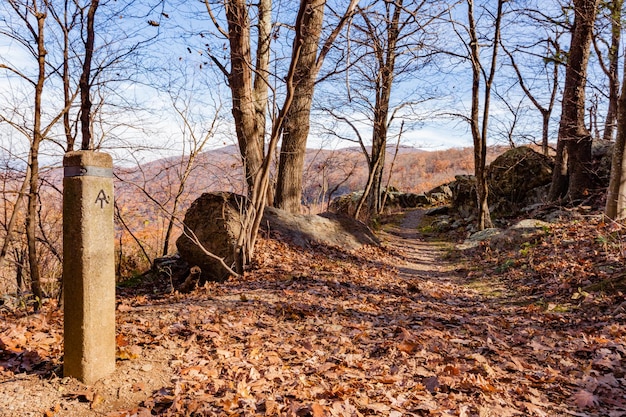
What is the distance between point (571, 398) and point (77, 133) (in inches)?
324

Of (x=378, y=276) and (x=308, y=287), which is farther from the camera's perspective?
(x=378, y=276)

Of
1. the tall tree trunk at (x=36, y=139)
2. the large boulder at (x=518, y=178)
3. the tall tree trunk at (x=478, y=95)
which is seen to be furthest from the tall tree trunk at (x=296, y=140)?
the large boulder at (x=518, y=178)

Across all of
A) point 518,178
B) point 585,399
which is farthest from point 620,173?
point 518,178

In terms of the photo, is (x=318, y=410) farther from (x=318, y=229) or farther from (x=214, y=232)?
(x=318, y=229)

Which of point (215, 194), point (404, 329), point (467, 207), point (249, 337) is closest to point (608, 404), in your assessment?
point (404, 329)

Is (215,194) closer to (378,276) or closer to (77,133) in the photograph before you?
(77,133)

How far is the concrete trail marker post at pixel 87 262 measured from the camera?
257 cm

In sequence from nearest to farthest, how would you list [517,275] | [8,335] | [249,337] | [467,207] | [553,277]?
[8,335] < [249,337] < [553,277] < [517,275] < [467,207]

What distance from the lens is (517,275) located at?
7.23 metres

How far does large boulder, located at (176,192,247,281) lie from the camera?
704cm

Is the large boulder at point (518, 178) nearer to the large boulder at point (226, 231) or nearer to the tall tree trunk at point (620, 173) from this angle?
the tall tree trunk at point (620, 173)

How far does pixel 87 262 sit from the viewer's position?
259 centimetres

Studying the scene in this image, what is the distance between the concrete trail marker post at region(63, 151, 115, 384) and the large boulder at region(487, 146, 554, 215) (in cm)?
1411

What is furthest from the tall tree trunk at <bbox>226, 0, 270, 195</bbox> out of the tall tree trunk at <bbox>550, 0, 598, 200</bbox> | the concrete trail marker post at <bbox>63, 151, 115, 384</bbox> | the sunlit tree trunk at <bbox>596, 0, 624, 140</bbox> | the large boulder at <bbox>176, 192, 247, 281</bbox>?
the sunlit tree trunk at <bbox>596, 0, 624, 140</bbox>
